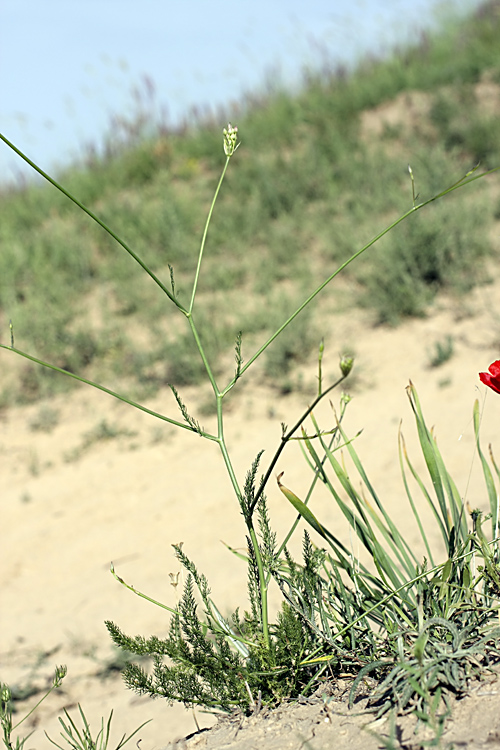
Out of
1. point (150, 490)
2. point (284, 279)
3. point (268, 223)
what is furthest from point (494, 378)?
point (268, 223)

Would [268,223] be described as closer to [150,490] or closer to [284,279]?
[284,279]

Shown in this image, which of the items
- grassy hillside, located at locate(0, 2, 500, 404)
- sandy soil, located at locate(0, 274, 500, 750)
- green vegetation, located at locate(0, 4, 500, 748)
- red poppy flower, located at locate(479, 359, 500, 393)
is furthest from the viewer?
grassy hillside, located at locate(0, 2, 500, 404)

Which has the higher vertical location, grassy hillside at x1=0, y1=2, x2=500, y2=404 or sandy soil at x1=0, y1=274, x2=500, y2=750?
grassy hillside at x1=0, y1=2, x2=500, y2=404

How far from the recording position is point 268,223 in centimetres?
633

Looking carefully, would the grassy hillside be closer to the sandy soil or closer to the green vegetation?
the green vegetation

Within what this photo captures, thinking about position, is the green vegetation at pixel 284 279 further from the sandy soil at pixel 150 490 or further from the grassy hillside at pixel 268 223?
the sandy soil at pixel 150 490

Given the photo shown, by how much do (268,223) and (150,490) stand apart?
3144mm

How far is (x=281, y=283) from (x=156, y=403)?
1612mm

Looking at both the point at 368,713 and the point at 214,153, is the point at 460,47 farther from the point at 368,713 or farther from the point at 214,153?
the point at 368,713

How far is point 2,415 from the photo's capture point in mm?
5336

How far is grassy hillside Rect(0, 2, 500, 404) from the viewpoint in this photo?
507cm

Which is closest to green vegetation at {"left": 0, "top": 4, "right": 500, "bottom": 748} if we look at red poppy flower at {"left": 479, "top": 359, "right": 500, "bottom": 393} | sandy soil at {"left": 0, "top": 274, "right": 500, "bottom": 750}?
sandy soil at {"left": 0, "top": 274, "right": 500, "bottom": 750}

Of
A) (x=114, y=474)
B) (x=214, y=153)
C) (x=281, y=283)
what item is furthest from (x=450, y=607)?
(x=214, y=153)

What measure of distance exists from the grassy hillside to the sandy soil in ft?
1.01
